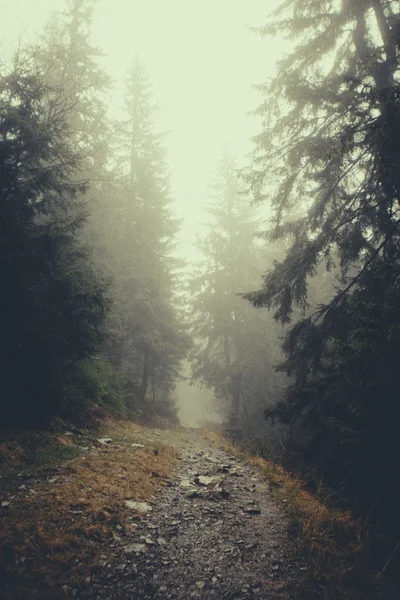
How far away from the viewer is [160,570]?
11.2 feet

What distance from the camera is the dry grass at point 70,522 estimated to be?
3111mm

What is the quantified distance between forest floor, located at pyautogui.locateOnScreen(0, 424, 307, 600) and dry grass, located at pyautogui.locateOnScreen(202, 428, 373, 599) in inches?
7.1


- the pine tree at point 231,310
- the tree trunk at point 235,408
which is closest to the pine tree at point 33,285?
the tree trunk at point 235,408

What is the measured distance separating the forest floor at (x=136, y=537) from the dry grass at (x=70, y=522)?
0.01 metres

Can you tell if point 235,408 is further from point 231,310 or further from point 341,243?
point 341,243

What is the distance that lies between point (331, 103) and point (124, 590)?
1146 cm

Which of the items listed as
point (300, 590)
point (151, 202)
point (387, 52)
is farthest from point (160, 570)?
point (151, 202)

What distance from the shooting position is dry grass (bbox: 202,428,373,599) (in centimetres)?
329

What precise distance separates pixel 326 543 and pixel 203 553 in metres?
1.70

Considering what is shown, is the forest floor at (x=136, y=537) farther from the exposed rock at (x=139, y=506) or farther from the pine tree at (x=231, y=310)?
the pine tree at (x=231, y=310)

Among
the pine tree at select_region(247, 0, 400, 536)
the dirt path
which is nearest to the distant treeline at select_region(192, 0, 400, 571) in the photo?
the pine tree at select_region(247, 0, 400, 536)

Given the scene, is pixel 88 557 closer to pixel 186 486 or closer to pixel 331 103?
pixel 186 486

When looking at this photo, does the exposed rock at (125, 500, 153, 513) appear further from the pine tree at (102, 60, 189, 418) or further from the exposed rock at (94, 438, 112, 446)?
the pine tree at (102, 60, 189, 418)

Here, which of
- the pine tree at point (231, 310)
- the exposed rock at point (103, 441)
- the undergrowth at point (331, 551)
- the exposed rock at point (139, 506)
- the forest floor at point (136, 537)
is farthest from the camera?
the pine tree at point (231, 310)
